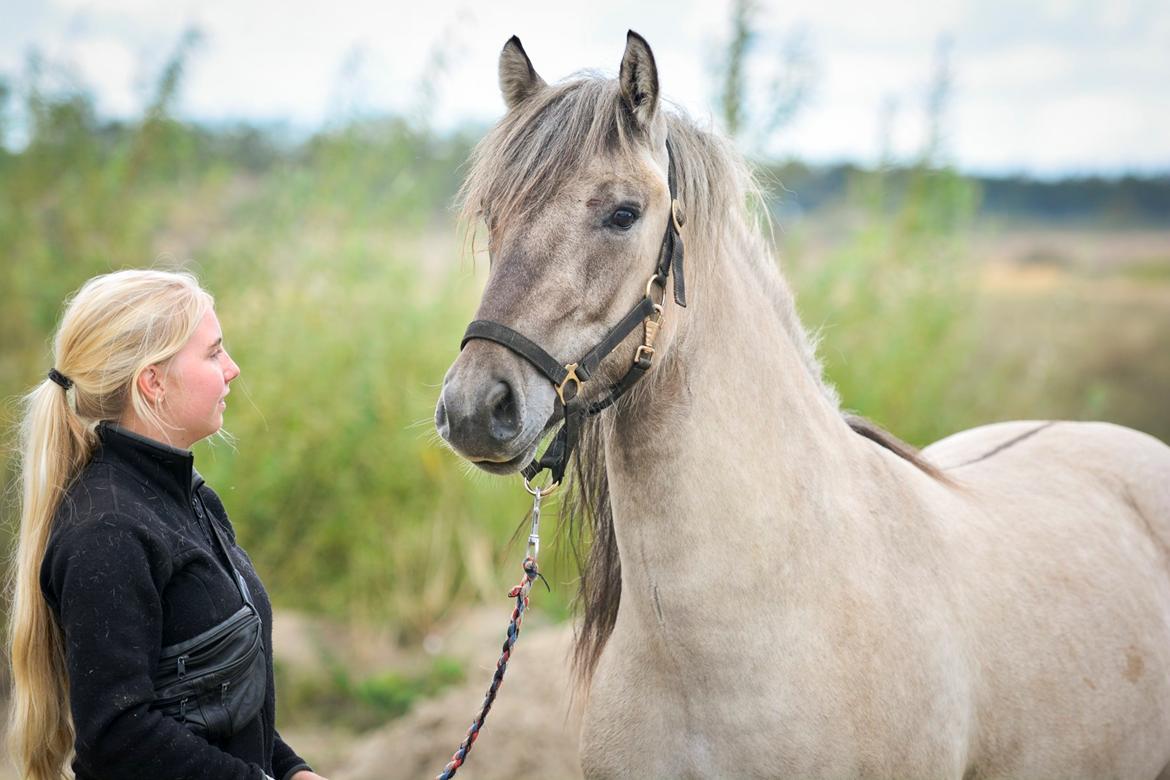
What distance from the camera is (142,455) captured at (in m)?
1.85

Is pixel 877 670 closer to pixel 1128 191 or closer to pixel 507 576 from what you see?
pixel 507 576

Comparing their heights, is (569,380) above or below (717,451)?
above

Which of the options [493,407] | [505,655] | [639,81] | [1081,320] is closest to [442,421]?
[493,407]

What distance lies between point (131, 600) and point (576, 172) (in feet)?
4.04

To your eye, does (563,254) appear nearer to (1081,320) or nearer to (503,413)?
(503,413)

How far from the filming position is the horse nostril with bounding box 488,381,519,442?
1.91 meters

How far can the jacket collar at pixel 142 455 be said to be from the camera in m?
1.84

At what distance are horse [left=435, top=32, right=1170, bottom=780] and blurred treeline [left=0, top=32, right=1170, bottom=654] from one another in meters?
3.09

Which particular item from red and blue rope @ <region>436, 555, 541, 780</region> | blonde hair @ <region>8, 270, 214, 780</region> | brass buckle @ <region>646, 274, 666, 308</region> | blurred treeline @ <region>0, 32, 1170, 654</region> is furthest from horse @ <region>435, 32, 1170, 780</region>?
blurred treeline @ <region>0, 32, 1170, 654</region>

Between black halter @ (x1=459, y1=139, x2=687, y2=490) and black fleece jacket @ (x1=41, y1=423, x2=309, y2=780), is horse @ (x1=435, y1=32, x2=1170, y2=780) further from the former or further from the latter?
black fleece jacket @ (x1=41, y1=423, x2=309, y2=780)

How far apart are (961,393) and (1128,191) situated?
637 cm

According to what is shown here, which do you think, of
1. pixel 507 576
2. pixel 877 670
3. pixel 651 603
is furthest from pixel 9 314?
pixel 877 670

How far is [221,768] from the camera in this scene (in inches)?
67.9

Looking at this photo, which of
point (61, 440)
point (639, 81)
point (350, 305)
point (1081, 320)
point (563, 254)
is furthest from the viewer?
point (1081, 320)
